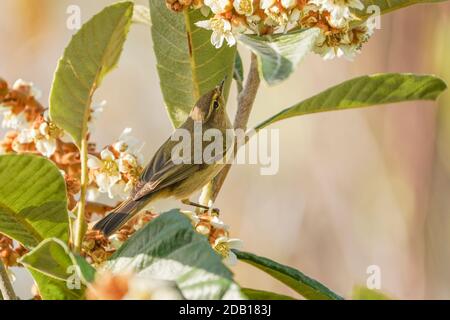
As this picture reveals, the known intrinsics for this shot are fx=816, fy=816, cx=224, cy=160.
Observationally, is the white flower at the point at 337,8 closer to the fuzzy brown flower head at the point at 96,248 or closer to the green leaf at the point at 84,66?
the green leaf at the point at 84,66

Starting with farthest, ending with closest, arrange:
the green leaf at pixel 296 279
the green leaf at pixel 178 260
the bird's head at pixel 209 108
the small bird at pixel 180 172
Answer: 1. the bird's head at pixel 209 108
2. the small bird at pixel 180 172
3. the green leaf at pixel 296 279
4. the green leaf at pixel 178 260

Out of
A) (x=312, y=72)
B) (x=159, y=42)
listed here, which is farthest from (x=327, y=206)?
(x=159, y=42)

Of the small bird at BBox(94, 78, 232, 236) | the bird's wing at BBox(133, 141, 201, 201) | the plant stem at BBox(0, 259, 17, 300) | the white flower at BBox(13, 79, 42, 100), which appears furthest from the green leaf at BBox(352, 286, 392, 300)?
the bird's wing at BBox(133, 141, 201, 201)

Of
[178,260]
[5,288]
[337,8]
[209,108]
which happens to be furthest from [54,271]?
[209,108]

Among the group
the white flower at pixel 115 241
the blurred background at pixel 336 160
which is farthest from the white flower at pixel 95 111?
the blurred background at pixel 336 160

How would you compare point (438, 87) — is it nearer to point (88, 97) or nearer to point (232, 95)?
point (88, 97)

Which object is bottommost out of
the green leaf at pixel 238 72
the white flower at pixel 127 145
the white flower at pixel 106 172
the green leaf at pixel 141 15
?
the white flower at pixel 106 172

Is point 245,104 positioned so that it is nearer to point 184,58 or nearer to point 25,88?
point 184,58

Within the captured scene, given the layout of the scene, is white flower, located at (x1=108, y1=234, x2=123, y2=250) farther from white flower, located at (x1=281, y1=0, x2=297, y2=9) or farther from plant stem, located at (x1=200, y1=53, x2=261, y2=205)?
white flower, located at (x1=281, y1=0, x2=297, y2=9)
